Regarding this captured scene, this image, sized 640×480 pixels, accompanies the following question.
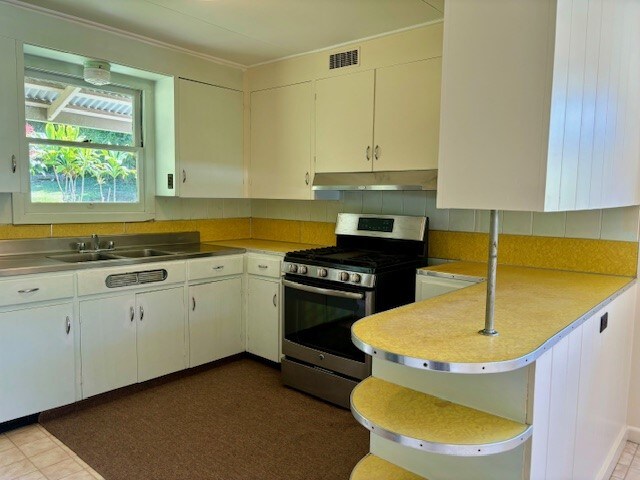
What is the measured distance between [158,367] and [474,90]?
2.68m

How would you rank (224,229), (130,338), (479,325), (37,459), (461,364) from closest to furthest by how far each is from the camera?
(461,364) → (479,325) → (37,459) → (130,338) → (224,229)

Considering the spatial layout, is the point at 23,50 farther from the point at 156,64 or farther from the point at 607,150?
the point at 607,150

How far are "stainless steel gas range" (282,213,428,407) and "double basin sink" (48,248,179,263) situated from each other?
97 cm

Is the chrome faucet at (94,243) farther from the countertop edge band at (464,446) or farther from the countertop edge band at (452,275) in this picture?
the countertop edge band at (464,446)

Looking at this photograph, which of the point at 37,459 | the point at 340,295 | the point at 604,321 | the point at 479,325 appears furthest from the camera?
the point at 340,295

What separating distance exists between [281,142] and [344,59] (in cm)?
82

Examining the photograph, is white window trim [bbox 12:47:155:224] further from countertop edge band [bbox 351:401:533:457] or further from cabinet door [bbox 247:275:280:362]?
countertop edge band [bbox 351:401:533:457]

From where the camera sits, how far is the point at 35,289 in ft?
8.39

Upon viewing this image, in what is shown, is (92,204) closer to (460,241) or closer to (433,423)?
(460,241)

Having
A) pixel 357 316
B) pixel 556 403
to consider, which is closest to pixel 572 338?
pixel 556 403

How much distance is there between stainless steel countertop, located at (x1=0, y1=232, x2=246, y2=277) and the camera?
2.60 metres

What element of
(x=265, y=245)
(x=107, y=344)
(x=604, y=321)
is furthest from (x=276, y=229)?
(x=604, y=321)

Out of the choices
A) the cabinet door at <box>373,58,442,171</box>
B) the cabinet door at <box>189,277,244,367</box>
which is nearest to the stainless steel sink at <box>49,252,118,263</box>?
the cabinet door at <box>189,277,244,367</box>

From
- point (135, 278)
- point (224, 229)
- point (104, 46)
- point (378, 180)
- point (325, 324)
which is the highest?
point (104, 46)
